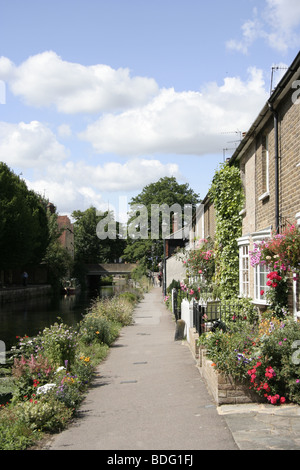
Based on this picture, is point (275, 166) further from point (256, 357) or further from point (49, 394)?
point (49, 394)

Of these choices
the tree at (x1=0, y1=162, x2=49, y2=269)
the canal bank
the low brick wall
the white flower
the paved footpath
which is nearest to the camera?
the paved footpath

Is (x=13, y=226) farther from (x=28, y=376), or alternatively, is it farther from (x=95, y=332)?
(x=28, y=376)

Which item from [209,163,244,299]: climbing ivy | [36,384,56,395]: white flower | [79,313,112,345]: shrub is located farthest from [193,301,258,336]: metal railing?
[36,384,56,395]: white flower

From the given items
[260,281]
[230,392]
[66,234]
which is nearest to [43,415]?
[230,392]

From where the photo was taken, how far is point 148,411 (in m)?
7.91

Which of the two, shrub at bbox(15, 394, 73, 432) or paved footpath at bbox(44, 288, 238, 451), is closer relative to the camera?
paved footpath at bbox(44, 288, 238, 451)

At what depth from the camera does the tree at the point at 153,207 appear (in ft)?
205

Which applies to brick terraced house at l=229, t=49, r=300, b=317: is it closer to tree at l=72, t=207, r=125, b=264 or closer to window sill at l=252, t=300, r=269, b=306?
window sill at l=252, t=300, r=269, b=306

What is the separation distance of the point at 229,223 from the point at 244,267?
1898 mm

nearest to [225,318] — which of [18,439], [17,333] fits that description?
[18,439]

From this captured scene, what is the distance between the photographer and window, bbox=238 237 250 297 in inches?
564

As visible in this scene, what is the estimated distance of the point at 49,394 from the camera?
808 cm

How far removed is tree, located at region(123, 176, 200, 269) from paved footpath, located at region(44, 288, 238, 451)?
160ft
